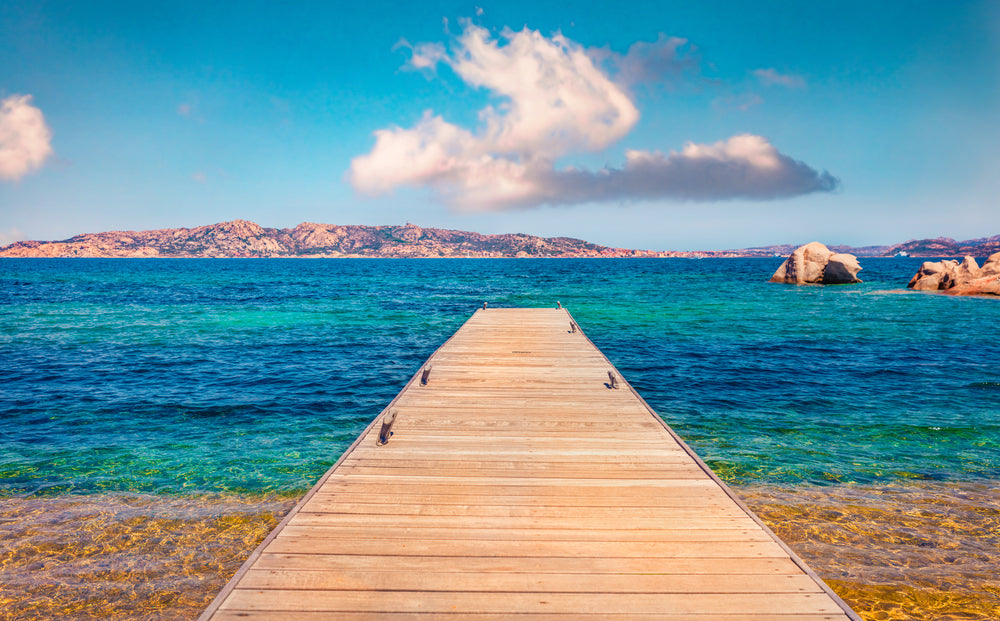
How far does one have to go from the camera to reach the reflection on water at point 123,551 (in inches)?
239

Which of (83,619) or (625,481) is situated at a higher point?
(625,481)

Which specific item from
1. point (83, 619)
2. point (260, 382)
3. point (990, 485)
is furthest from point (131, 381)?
point (990, 485)

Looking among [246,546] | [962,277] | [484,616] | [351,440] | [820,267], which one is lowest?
[246,546]

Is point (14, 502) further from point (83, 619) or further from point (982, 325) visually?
point (982, 325)

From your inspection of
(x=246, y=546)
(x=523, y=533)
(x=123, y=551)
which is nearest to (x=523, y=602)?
(x=523, y=533)

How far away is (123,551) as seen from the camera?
23.3ft

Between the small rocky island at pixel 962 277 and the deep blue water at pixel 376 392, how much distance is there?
1431 centimetres

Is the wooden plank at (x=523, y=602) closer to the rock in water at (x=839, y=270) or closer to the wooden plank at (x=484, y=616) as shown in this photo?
the wooden plank at (x=484, y=616)

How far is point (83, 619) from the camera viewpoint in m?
5.82

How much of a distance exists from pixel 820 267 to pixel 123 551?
2694 inches

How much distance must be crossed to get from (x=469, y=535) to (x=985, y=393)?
720 inches

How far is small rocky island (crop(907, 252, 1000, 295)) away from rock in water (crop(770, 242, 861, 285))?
283 inches

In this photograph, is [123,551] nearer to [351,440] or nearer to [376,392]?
[351,440]

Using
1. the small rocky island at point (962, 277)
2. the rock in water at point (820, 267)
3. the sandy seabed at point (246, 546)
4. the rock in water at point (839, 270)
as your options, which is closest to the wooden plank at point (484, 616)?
the sandy seabed at point (246, 546)
